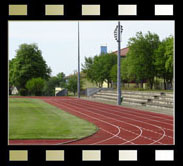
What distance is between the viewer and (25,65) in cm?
5444

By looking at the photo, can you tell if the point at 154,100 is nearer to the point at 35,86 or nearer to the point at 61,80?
the point at 35,86

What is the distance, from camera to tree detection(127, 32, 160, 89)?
37406mm

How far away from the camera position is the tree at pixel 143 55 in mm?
37406

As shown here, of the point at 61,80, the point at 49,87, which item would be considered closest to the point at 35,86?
the point at 49,87

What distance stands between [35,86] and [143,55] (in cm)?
1978

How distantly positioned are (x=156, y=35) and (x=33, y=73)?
25.8 metres

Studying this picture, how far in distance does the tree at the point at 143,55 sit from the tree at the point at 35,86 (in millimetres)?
16062

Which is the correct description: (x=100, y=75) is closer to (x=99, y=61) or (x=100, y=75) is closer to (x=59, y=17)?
(x=99, y=61)

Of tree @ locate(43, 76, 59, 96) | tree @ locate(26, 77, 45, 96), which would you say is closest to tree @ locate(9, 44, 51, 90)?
tree @ locate(26, 77, 45, 96)

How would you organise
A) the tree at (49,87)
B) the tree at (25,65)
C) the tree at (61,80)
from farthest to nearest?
the tree at (25,65) < the tree at (61,80) < the tree at (49,87)

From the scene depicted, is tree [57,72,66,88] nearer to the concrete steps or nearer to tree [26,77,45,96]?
tree [26,77,45,96]

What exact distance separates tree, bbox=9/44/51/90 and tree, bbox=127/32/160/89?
72.5 feet

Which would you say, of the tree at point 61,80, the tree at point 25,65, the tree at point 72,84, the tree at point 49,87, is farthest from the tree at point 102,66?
the tree at point 25,65

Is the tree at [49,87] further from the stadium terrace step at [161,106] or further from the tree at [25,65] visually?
the stadium terrace step at [161,106]
